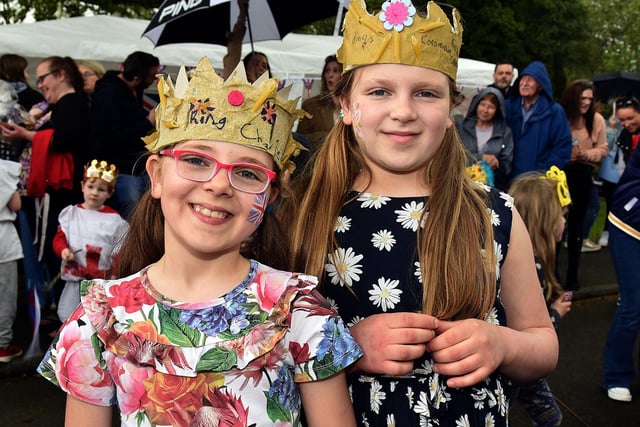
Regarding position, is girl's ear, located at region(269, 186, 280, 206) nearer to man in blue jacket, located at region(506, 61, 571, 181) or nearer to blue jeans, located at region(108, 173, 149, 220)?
blue jeans, located at region(108, 173, 149, 220)

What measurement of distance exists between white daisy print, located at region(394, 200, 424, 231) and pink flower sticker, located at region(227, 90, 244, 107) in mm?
576

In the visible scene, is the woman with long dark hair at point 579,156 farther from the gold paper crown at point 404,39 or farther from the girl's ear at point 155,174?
the girl's ear at point 155,174

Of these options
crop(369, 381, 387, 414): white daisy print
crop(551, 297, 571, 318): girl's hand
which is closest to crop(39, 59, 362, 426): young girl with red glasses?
crop(369, 381, 387, 414): white daisy print

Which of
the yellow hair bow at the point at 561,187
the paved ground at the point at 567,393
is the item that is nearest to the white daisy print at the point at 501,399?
the yellow hair bow at the point at 561,187

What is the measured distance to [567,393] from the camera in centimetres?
468

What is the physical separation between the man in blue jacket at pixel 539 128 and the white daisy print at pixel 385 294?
4.95 meters

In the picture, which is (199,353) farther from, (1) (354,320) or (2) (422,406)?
(2) (422,406)

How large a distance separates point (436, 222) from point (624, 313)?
2.96 meters

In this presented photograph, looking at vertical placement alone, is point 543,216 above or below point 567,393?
above

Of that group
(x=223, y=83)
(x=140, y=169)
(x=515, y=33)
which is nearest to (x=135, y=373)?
(x=223, y=83)

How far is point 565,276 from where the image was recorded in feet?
25.4

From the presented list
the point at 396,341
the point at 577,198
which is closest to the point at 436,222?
the point at 396,341

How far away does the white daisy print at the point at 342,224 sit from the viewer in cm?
198

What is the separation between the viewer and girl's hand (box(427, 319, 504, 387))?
167 cm
